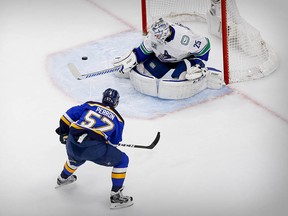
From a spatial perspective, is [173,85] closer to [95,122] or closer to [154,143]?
[154,143]

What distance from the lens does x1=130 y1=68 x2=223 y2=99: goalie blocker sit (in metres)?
5.75

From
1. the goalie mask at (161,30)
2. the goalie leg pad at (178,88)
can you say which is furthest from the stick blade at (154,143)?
the goalie mask at (161,30)

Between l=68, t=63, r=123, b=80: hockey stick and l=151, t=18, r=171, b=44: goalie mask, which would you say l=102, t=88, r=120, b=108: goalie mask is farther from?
l=68, t=63, r=123, b=80: hockey stick

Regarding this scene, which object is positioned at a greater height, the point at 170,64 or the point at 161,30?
the point at 161,30

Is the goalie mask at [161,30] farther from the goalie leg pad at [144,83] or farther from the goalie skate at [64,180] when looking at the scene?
the goalie skate at [64,180]

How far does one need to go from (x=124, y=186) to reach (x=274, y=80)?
166 cm

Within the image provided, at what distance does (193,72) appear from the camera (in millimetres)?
5746

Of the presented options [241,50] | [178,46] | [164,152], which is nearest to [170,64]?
[178,46]

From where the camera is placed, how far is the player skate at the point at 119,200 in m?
4.79

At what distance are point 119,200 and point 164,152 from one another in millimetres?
585

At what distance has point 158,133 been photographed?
521 cm

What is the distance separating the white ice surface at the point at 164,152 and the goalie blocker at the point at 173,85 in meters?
0.13

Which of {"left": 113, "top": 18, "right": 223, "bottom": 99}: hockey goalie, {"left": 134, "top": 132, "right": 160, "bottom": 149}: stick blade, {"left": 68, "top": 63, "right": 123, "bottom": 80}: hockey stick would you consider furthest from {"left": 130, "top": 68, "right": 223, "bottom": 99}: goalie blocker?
{"left": 134, "top": 132, "right": 160, "bottom": 149}: stick blade

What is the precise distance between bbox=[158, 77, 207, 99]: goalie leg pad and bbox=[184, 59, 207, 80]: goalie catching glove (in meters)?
0.05
